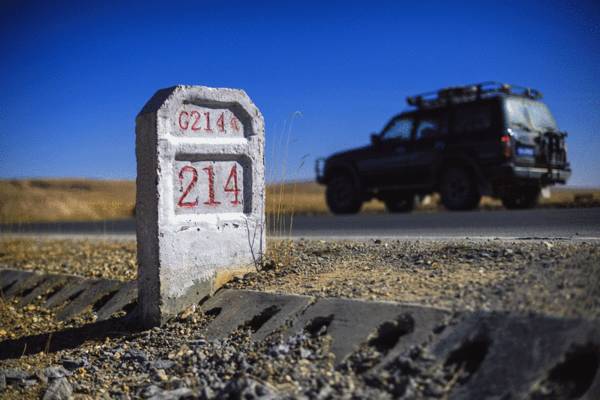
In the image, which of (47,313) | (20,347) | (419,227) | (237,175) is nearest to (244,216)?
(237,175)

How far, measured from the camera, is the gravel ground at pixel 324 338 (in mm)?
3379

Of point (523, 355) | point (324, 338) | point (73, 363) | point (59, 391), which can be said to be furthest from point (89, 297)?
point (523, 355)

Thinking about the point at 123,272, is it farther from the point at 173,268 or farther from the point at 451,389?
the point at 451,389

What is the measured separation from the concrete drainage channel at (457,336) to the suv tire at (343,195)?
9.16m

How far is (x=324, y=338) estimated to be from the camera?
3879 millimetres

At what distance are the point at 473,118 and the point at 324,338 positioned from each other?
8.77 m

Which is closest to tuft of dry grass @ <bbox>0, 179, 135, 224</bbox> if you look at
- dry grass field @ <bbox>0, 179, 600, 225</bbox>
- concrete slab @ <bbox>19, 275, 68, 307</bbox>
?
dry grass field @ <bbox>0, 179, 600, 225</bbox>

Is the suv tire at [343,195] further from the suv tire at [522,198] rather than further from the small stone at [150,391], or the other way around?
the small stone at [150,391]

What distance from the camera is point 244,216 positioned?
5.60m

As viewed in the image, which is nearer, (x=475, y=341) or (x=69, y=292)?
(x=475, y=341)

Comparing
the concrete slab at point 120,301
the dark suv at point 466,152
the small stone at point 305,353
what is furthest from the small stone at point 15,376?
the dark suv at point 466,152

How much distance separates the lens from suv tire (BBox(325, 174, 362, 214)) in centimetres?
1405

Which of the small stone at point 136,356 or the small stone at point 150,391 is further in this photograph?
the small stone at point 136,356

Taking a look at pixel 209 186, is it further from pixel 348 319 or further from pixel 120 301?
pixel 348 319
